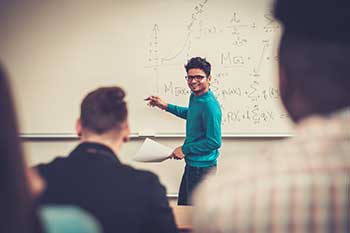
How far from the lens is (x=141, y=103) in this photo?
4.38m

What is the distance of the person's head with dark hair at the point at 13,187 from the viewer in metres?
0.95

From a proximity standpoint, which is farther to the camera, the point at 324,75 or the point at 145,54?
the point at 145,54

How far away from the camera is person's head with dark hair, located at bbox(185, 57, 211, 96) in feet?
11.7

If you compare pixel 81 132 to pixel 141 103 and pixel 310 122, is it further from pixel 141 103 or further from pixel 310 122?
pixel 141 103

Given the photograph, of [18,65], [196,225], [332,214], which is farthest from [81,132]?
[18,65]

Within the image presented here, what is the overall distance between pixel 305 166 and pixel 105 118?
1.04 m

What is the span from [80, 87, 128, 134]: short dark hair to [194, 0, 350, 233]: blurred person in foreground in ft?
3.07

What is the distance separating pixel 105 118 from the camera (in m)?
1.81

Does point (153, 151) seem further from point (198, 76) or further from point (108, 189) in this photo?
point (108, 189)

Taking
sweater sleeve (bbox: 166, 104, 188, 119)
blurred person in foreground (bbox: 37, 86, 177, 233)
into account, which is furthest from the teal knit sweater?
blurred person in foreground (bbox: 37, 86, 177, 233)

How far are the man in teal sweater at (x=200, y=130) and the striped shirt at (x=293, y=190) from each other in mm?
2595

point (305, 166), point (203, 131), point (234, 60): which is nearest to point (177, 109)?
point (203, 131)

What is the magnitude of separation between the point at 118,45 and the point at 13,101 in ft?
11.1

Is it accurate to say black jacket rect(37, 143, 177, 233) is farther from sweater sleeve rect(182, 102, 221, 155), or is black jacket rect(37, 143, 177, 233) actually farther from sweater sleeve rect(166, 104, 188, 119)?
sweater sleeve rect(166, 104, 188, 119)
